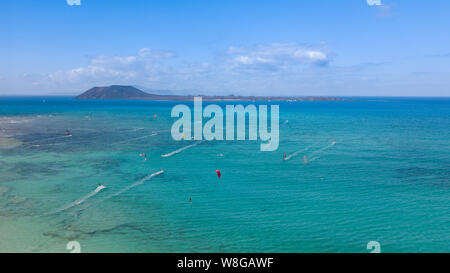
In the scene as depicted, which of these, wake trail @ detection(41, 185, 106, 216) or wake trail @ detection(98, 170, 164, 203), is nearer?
wake trail @ detection(41, 185, 106, 216)

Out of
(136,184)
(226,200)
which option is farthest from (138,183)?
(226,200)

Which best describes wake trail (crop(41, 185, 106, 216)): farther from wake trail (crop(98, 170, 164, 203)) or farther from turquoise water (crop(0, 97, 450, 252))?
wake trail (crop(98, 170, 164, 203))

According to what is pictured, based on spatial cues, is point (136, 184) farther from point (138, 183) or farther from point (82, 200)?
point (82, 200)

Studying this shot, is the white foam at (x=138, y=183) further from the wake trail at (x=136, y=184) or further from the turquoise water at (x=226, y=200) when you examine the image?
the turquoise water at (x=226, y=200)

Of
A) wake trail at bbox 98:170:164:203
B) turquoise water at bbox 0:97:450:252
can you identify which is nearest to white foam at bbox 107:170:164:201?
wake trail at bbox 98:170:164:203

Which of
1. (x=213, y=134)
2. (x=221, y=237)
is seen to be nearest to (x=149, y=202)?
(x=221, y=237)

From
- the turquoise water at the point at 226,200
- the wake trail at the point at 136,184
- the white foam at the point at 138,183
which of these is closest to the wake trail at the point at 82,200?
the turquoise water at the point at 226,200
